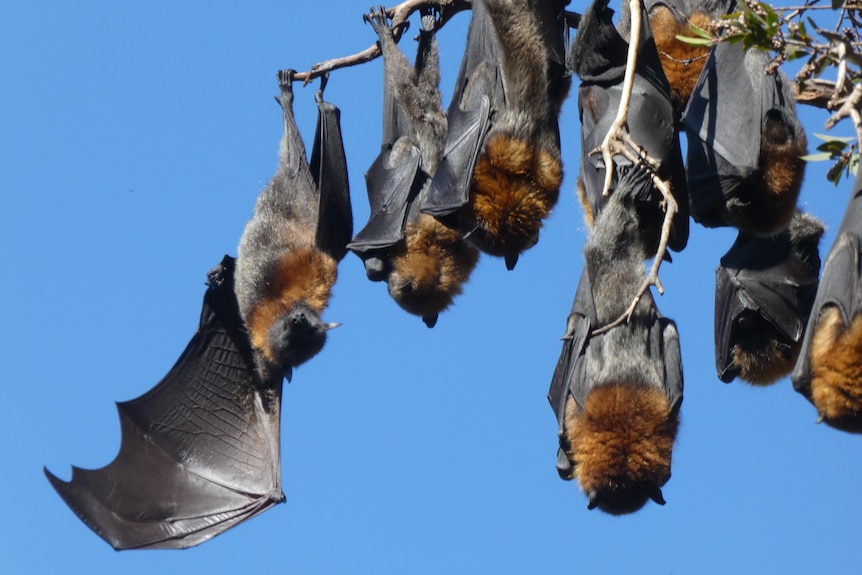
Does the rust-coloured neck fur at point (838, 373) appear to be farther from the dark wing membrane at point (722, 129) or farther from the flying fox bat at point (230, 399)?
the flying fox bat at point (230, 399)

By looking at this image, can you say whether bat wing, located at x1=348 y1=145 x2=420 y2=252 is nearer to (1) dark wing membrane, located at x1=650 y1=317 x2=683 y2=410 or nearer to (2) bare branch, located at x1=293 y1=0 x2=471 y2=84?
(2) bare branch, located at x1=293 y1=0 x2=471 y2=84

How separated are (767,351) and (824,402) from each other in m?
1.76

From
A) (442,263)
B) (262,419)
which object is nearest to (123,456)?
(262,419)

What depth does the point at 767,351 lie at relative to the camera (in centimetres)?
771

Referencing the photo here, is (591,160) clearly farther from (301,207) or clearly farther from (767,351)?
(301,207)

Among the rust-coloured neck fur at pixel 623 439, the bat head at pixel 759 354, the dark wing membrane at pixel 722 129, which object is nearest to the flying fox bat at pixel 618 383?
the rust-coloured neck fur at pixel 623 439

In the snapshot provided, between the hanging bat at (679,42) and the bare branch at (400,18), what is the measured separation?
1628 mm

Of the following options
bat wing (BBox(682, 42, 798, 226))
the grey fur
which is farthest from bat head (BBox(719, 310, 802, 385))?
the grey fur

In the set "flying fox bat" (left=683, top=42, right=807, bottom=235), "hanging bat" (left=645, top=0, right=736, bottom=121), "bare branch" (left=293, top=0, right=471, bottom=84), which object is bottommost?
"flying fox bat" (left=683, top=42, right=807, bottom=235)

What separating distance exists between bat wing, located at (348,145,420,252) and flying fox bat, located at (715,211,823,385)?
2.27 m

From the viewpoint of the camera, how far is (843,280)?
6.02 m

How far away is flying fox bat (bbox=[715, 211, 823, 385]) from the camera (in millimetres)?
7539

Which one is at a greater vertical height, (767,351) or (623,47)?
(623,47)

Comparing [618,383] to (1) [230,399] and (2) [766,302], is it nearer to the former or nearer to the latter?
(2) [766,302]
